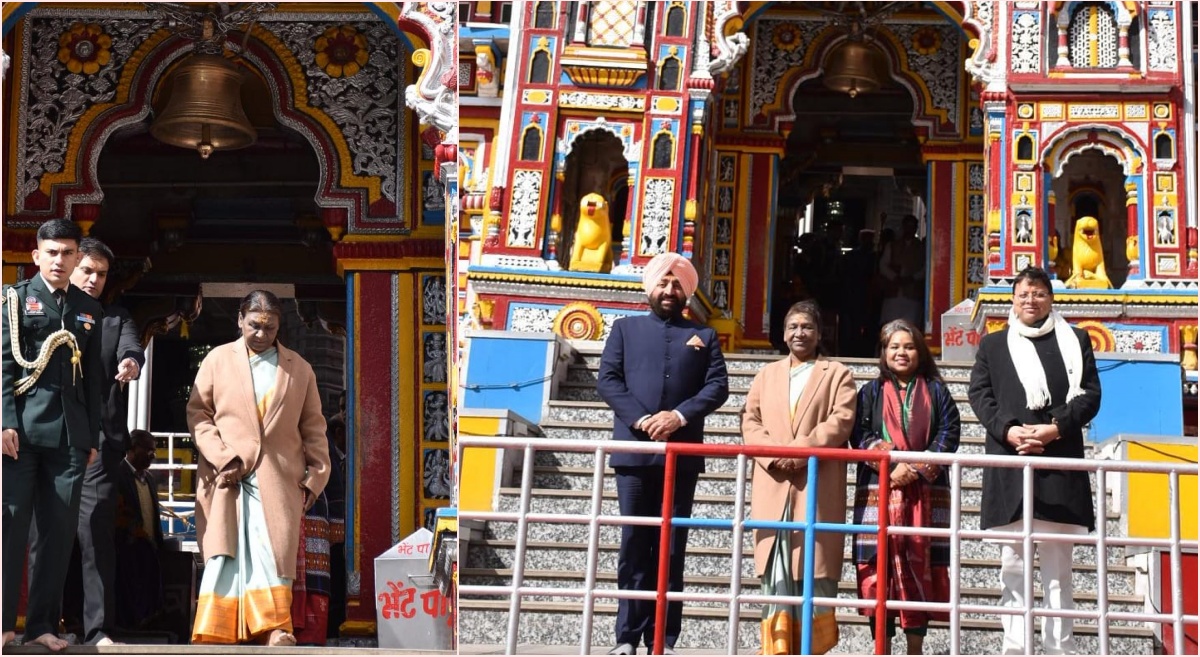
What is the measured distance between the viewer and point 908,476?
30.7ft

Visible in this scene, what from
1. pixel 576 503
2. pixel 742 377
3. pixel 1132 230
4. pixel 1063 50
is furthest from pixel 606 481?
pixel 1063 50

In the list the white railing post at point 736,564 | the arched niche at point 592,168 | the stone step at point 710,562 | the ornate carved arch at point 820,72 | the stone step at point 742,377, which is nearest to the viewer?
the white railing post at point 736,564

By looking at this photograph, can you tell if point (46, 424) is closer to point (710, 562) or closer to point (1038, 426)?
point (710, 562)

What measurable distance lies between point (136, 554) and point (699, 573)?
10.9 feet

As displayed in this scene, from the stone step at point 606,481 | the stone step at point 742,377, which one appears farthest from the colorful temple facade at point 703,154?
the stone step at point 606,481

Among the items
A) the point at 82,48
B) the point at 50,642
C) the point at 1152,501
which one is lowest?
the point at 50,642

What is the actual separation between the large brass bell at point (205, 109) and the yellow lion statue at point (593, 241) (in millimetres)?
2598

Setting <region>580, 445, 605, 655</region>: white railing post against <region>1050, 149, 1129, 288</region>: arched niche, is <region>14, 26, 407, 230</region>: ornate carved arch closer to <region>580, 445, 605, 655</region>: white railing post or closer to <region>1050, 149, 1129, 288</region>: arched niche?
<region>1050, 149, 1129, 288</region>: arched niche

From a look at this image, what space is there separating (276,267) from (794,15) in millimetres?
5572

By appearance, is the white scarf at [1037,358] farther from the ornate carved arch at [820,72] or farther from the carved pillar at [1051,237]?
the ornate carved arch at [820,72]

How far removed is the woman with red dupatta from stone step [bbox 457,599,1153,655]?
50cm

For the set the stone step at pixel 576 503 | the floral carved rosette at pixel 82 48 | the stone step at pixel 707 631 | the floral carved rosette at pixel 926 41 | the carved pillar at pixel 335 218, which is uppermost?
the floral carved rosette at pixel 926 41

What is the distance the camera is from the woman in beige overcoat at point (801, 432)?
930cm

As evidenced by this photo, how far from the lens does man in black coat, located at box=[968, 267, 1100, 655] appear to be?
30.6 ft
